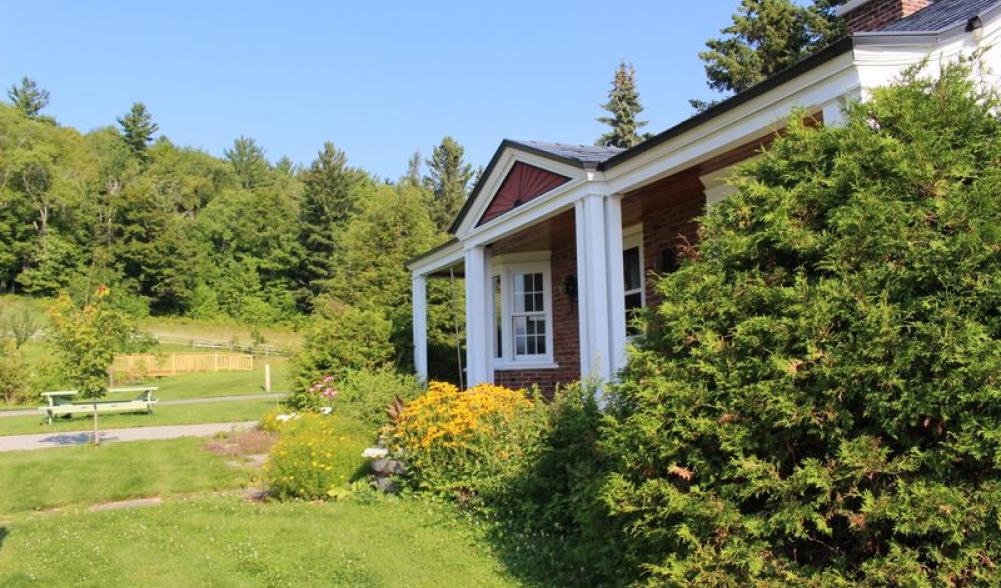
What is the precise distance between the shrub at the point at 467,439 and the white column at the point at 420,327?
6910 mm

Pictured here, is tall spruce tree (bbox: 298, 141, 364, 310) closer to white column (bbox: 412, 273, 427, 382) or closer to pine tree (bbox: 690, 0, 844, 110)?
pine tree (bbox: 690, 0, 844, 110)

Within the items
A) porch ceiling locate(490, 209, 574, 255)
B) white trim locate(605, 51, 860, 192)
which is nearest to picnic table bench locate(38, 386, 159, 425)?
porch ceiling locate(490, 209, 574, 255)

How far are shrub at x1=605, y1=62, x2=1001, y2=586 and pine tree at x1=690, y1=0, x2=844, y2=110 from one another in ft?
97.0

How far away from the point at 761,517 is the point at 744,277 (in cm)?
107

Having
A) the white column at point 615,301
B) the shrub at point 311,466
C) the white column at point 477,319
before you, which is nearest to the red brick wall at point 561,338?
the white column at point 477,319

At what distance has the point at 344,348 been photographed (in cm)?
1548

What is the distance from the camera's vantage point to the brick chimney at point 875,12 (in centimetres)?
857

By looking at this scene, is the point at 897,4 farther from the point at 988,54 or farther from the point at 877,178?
the point at 877,178

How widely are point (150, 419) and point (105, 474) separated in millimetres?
8206

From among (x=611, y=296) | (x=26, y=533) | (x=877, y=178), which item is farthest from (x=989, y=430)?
(x=26, y=533)

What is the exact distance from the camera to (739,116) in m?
6.18

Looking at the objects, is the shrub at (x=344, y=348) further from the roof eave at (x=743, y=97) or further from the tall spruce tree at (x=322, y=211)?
the tall spruce tree at (x=322, y=211)

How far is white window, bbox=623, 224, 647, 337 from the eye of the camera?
10414mm

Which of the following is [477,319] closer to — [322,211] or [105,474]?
[105,474]
